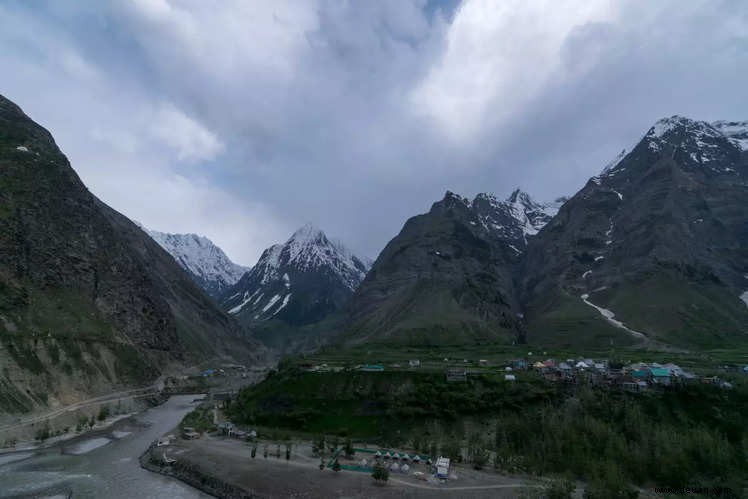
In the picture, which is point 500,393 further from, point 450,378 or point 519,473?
point 519,473

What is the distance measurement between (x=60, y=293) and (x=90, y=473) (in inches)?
3151

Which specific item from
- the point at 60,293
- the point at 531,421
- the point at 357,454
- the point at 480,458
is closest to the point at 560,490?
the point at 480,458

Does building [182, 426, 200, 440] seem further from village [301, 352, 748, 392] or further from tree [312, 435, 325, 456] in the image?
village [301, 352, 748, 392]

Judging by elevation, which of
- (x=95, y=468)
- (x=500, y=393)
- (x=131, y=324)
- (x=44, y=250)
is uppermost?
(x=44, y=250)

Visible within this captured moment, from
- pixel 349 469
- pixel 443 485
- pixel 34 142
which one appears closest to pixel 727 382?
pixel 443 485

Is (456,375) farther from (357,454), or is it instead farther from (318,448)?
(318,448)

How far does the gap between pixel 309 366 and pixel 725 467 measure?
331 feet

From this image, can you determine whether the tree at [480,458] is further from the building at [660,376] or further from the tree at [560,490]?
the building at [660,376]

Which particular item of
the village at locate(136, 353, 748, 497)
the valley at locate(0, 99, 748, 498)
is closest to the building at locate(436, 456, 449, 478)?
the village at locate(136, 353, 748, 497)

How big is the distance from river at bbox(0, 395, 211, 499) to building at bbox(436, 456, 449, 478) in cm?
3180

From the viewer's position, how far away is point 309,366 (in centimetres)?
14350

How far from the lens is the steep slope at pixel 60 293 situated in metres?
110

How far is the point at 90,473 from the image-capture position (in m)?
72.9

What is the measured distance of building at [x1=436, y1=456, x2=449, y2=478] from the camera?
2731 inches
